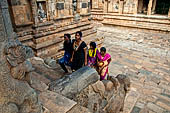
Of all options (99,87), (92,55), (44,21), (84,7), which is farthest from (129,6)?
(99,87)

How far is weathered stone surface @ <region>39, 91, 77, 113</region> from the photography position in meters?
2.06

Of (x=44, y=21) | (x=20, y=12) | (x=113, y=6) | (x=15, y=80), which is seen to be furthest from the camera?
(x=113, y=6)

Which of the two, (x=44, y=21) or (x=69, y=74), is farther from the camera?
(x=44, y=21)

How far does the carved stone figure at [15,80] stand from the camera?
1.45 meters

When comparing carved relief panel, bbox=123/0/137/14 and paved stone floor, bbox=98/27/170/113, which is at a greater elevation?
carved relief panel, bbox=123/0/137/14

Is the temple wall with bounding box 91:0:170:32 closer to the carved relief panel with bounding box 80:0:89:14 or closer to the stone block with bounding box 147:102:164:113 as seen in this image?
the carved relief panel with bounding box 80:0:89:14

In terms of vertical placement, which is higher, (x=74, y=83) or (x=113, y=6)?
(x=113, y=6)

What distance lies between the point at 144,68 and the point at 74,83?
4.65m

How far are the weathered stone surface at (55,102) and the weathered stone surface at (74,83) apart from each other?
15 cm

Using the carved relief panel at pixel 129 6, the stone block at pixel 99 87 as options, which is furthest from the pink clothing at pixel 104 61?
the carved relief panel at pixel 129 6

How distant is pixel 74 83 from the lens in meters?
2.62

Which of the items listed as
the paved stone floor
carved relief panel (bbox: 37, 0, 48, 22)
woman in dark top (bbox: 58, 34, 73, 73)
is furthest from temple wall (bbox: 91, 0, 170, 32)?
woman in dark top (bbox: 58, 34, 73, 73)

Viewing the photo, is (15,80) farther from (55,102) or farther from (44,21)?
(44,21)

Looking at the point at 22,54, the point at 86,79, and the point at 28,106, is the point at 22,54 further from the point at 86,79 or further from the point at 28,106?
the point at 86,79
